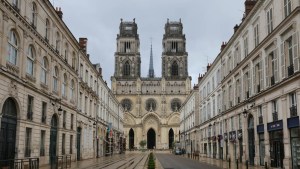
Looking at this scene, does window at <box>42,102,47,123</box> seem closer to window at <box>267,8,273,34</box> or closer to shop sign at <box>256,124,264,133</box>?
shop sign at <box>256,124,264,133</box>

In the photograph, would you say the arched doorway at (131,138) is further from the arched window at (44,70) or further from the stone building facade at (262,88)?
the arched window at (44,70)

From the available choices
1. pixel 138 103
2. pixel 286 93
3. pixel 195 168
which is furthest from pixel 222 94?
pixel 138 103

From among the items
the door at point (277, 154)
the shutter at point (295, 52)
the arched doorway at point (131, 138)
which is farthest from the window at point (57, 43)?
the arched doorway at point (131, 138)

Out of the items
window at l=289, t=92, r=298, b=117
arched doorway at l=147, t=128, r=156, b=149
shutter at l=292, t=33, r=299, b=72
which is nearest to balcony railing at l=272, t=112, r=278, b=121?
window at l=289, t=92, r=298, b=117

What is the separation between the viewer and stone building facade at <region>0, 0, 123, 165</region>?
71.9ft

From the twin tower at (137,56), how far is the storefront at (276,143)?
94804 millimetres

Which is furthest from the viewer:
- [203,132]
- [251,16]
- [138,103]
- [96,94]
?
[138,103]

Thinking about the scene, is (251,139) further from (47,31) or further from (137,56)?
(137,56)

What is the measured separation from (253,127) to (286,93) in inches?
359

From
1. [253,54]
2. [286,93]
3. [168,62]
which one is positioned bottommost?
[286,93]

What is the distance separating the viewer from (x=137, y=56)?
4847 inches

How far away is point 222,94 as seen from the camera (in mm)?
45844

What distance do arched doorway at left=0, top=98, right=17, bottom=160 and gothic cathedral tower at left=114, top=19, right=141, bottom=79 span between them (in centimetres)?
9859

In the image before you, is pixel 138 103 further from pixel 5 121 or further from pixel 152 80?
pixel 5 121
